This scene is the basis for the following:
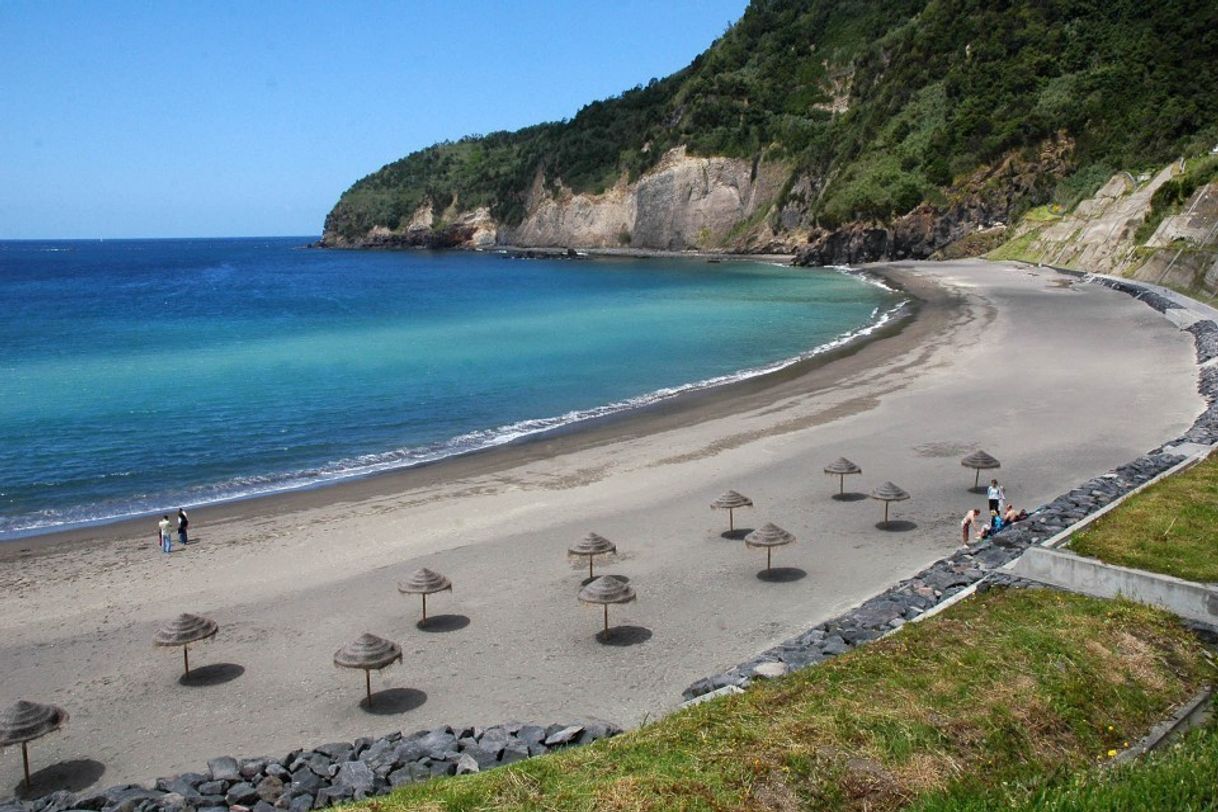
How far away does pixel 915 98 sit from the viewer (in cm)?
11069

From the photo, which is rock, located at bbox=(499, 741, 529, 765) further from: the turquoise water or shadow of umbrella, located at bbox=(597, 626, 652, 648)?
the turquoise water

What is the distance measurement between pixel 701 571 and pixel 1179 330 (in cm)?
3539

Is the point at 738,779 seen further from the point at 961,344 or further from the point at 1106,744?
the point at 961,344

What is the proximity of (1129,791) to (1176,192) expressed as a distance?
6079 cm

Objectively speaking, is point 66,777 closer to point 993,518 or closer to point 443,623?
point 443,623

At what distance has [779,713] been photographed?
30.8 feet

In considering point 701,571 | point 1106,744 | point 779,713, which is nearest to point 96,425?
point 701,571

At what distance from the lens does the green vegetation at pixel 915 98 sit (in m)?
82.6

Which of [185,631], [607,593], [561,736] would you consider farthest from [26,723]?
[607,593]

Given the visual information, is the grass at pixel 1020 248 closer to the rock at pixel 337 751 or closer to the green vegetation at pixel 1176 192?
the green vegetation at pixel 1176 192

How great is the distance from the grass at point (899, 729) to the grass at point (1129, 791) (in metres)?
0.41

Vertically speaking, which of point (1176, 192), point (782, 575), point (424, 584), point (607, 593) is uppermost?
point (1176, 192)

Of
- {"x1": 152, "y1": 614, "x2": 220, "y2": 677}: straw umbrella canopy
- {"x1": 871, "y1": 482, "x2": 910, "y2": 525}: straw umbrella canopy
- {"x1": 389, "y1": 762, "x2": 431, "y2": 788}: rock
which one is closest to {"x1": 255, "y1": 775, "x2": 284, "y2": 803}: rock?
{"x1": 389, "y1": 762, "x2": 431, "y2": 788}: rock

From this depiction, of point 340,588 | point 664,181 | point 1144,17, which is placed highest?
point 1144,17
